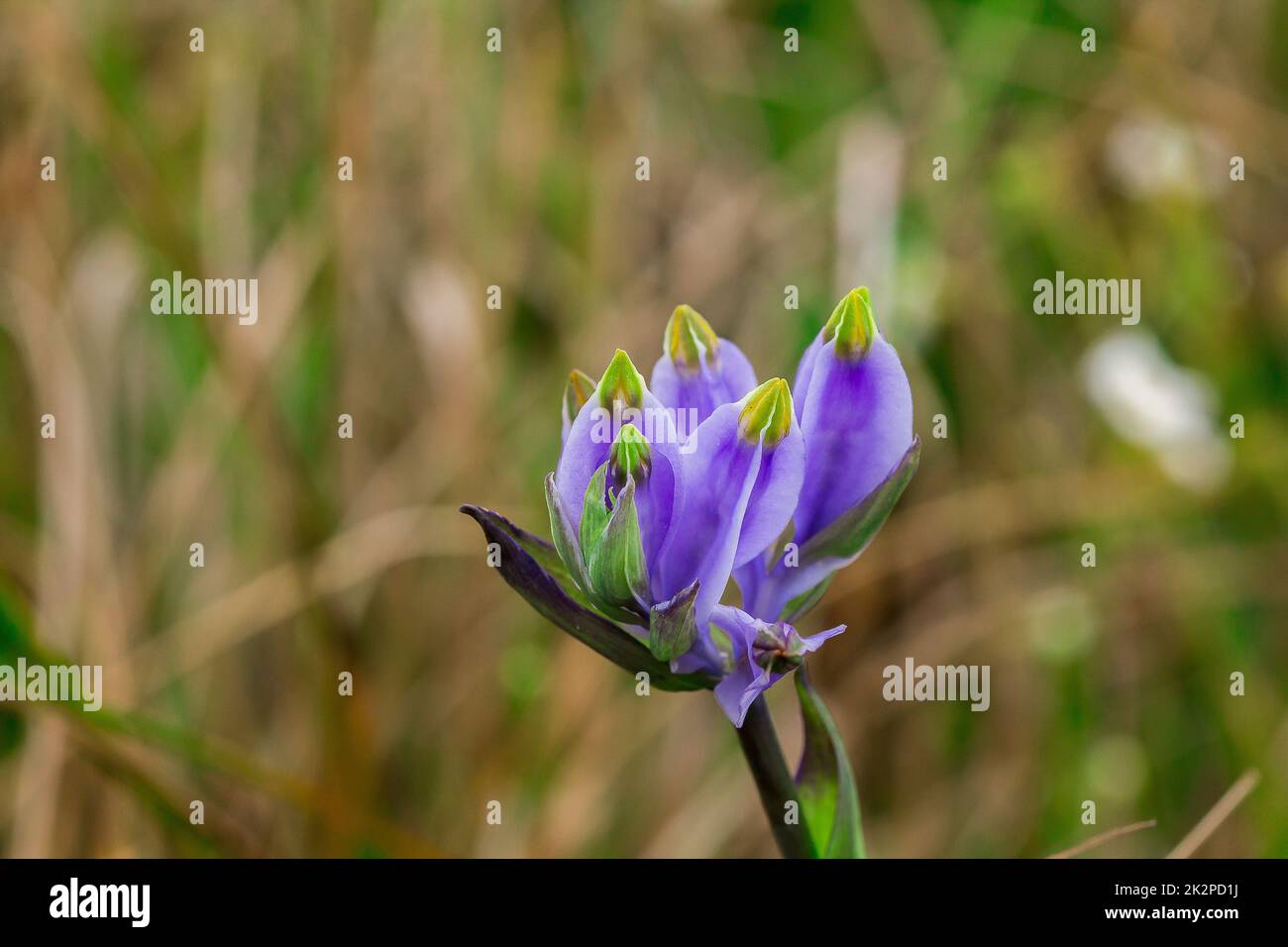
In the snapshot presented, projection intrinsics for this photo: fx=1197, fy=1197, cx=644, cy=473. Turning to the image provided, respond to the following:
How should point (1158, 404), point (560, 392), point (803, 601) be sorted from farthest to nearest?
point (560, 392) < point (1158, 404) < point (803, 601)

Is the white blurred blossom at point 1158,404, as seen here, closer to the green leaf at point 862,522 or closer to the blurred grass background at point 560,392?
the blurred grass background at point 560,392

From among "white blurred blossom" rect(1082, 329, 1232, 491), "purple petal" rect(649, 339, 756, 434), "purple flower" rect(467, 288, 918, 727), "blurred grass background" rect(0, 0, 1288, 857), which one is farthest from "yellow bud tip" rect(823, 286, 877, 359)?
"white blurred blossom" rect(1082, 329, 1232, 491)

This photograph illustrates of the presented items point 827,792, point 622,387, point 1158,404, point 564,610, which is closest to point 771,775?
point 827,792

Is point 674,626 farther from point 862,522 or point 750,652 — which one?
point 862,522

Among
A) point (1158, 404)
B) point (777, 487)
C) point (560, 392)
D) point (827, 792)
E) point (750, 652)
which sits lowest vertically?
point (827, 792)

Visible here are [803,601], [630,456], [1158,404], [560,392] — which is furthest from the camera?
[560,392]

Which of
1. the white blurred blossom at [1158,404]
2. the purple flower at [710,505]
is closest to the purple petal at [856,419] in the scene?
the purple flower at [710,505]
